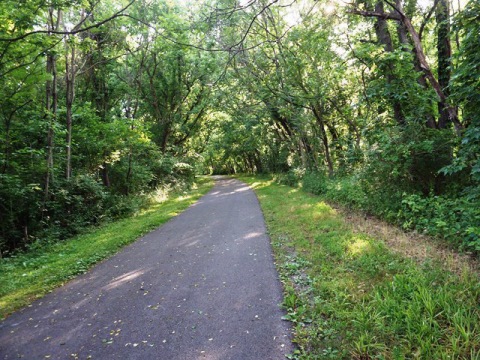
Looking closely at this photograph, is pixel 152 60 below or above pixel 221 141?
above

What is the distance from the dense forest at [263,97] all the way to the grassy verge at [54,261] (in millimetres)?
1118

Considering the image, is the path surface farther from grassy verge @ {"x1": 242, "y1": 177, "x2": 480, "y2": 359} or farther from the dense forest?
the dense forest

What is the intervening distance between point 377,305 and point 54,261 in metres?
7.03

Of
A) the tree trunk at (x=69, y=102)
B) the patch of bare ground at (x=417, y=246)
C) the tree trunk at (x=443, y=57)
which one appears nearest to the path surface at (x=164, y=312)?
the patch of bare ground at (x=417, y=246)

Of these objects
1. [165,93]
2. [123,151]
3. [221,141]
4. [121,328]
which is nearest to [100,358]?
[121,328]

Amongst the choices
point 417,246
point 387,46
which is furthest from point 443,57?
point 417,246

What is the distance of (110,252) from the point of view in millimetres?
7066

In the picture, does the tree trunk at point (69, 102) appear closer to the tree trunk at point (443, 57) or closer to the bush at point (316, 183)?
the bush at point (316, 183)

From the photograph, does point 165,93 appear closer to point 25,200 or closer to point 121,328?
point 25,200

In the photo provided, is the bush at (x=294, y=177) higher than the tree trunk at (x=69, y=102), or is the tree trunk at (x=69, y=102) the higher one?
the tree trunk at (x=69, y=102)

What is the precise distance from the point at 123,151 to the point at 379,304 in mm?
13065

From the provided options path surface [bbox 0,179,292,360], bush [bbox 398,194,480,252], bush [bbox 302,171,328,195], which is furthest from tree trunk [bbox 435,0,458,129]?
path surface [bbox 0,179,292,360]

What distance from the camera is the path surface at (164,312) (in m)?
3.22

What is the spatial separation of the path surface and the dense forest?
11.0 ft
